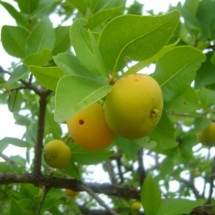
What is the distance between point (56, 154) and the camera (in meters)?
1.69

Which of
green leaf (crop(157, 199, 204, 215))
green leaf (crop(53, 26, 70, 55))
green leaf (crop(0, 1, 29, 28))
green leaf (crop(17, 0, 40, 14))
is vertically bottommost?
green leaf (crop(157, 199, 204, 215))

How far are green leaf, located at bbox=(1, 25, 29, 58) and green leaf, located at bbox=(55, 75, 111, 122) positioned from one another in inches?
21.5

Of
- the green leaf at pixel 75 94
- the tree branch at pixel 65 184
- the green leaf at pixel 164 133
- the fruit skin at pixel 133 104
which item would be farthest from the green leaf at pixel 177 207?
the green leaf at pixel 75 94

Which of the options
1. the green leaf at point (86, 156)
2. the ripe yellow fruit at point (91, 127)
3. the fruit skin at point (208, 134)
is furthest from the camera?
the fruit skin at point (208, 134)

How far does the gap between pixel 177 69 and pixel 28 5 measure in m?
0.73

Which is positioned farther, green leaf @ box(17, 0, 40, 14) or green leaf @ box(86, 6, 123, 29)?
green leaf @ box(17, 0, 40, 14)

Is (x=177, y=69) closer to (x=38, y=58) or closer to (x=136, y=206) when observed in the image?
(x=38, y=58)

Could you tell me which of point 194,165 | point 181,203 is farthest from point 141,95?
point 194,165

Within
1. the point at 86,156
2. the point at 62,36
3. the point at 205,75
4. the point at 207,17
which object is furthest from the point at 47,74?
the point at 207,17

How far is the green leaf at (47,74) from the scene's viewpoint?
1095 mm

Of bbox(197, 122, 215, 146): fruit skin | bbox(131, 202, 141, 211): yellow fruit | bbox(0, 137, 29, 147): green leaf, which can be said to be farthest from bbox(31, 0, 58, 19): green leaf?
bbox(131, 202, 141, 211): yellow fruit

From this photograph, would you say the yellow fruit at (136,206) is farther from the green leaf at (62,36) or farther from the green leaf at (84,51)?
the green leaf at (84,51)

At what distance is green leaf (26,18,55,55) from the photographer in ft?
4.60

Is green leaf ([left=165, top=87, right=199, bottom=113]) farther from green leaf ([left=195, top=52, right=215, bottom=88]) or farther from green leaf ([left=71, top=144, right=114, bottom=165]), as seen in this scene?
green leaf ([left=71, top=144, right=114, bottom=165])
